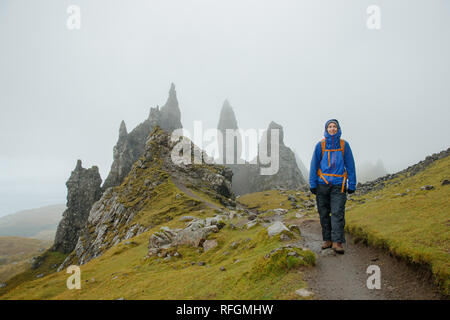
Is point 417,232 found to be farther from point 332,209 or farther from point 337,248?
point 332,209

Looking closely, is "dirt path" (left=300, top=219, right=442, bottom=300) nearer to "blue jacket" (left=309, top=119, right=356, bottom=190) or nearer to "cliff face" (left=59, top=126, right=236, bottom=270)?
"blue jacket" (left=309, top=119, right=356, bottom=190)

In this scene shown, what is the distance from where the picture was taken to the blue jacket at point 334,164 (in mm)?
11930

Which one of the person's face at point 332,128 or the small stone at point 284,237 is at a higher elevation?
the person's face at point 332,128

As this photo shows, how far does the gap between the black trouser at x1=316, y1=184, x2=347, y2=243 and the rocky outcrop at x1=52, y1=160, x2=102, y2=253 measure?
159 m

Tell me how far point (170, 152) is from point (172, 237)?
7027 centimetres

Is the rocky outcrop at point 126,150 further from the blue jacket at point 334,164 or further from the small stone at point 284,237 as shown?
the blue jacket at point 334,164

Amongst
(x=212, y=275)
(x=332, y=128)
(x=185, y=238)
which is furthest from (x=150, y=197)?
(x=332, y=128)

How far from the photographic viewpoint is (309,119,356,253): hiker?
11.8 m

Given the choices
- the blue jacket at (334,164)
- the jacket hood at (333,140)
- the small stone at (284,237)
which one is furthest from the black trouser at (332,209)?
the small stone at (284,237)

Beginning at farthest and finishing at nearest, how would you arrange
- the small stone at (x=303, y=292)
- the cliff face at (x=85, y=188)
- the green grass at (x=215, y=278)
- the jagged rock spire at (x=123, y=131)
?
the jagged rock spire at (x=123, y=131)
the cliff face at (x=85, y=188)
the green grass at (x=215, y=278)
the small stone at (x=303, y=292)

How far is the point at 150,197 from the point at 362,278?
65826 millimetres

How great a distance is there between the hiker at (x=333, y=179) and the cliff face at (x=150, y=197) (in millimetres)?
41765

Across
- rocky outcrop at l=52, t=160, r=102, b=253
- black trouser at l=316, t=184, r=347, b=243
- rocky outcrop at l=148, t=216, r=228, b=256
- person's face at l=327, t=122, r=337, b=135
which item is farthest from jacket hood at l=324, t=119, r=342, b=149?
rocky outcrop at l=52, t=160, r=102, b=253
